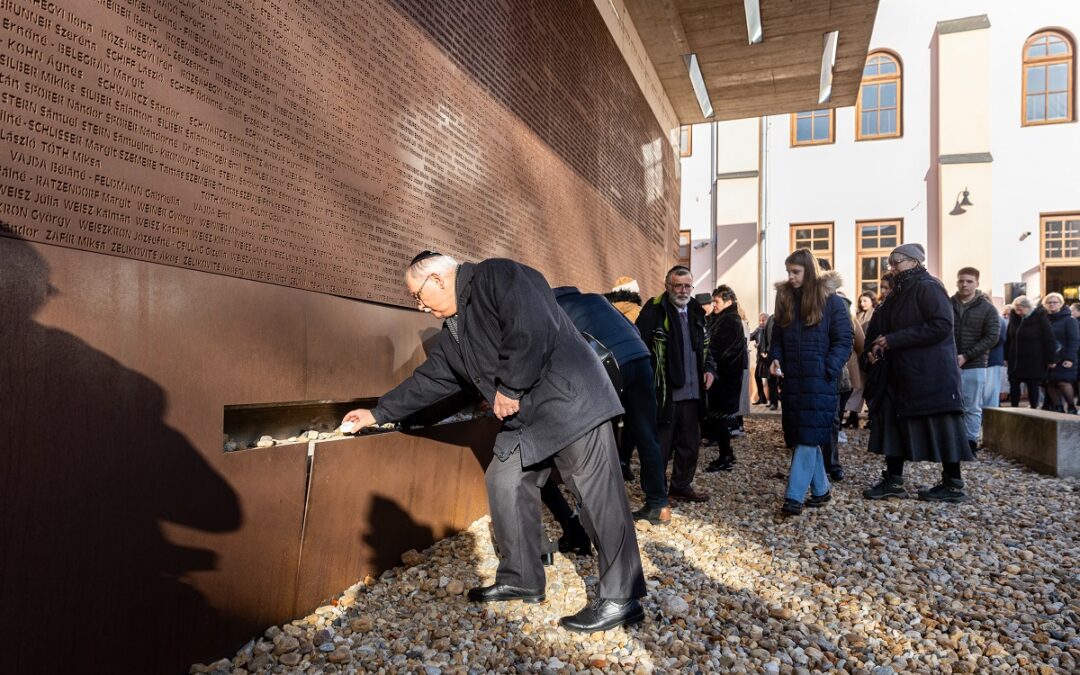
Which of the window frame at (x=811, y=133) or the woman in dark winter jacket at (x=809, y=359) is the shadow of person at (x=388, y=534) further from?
the window frame at (x=811, y=133)

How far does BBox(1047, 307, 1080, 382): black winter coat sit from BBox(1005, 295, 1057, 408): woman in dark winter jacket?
7 cm

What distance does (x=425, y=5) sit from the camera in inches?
149

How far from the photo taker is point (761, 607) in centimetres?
313

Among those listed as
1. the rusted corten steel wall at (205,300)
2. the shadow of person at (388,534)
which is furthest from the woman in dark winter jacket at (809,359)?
the shadow of person at (388,534)

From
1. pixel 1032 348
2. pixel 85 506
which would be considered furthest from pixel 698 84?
pixel 85 506

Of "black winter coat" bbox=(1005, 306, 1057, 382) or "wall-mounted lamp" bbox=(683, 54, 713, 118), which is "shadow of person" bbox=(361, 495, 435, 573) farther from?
"black winter coat" bbox=(1005, 306, 1057, 382)

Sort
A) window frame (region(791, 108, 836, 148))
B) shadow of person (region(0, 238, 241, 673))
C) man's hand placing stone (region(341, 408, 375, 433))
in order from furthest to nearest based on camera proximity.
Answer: window frame (region(791, 108, 836, 148)), man's hand placing stone (region(341, 408, 375, 433)), shadow of person (region(0, 238, 241, 673))

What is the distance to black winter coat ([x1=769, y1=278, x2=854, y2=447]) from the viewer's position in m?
4.48

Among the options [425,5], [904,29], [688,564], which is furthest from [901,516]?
[904,29]

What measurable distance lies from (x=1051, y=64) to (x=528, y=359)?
58.3 feet

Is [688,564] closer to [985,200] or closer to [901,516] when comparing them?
[901,516]

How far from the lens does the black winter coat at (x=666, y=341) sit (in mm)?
4891

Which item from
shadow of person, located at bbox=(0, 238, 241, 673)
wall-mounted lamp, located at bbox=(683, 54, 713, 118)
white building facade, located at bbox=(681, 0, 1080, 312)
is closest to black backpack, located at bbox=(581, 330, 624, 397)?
shadow of person, located at bbox=(0, 238, 241, 673)

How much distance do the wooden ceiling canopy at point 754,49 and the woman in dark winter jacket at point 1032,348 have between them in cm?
407
